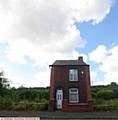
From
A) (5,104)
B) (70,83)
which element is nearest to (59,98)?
(70,83)

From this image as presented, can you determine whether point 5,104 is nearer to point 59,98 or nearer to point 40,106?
point 40,106

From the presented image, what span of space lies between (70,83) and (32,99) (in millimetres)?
7973

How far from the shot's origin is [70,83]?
35188 millimetres

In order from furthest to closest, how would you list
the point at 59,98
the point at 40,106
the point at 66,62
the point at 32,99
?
the point at 32,99, the point at 66,62, the point at 59,98, the point at 40,106

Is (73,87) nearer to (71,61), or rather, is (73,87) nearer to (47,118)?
(71,61)

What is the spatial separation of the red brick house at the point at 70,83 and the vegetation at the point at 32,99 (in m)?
1.50

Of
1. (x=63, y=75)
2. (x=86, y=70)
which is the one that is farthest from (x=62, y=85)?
(x=86, y=70)

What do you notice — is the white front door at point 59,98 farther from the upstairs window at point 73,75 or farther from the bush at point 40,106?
the upstairs window at point 73,75

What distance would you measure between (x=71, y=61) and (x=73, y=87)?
12.3 ft

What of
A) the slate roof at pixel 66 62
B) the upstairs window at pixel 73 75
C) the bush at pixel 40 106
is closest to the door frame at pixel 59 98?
the bush at pixel 40 106

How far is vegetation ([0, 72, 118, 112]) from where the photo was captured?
30938 mm

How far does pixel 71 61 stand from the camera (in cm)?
3712

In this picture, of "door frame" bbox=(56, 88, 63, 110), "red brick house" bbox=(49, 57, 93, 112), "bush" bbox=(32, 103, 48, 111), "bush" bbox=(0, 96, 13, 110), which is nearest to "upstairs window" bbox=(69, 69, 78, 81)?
"red brick house" bbox=(49, 57, 93, 112)

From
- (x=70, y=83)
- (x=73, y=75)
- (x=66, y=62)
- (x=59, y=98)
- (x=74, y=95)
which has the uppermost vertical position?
(x=66, y=62)
